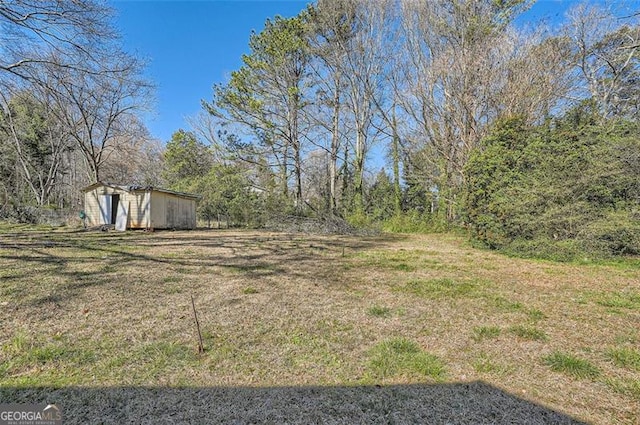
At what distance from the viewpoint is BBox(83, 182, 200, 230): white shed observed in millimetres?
13664

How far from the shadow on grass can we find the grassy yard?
0.01m

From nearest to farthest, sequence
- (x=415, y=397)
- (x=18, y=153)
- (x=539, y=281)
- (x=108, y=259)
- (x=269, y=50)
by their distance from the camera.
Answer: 1. (x=415, y=397)
2. (x=539, y=281)
3. (x=108, y=259)
4. (x=269, y=50)
5. (x=18, y=153)

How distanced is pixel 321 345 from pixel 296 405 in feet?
2.60

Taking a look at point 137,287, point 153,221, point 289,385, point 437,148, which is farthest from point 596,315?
point 153,221

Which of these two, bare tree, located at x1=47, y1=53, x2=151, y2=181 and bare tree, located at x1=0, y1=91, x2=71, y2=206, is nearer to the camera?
bare tree, located at x1=47, y1=53, x2=151, y2=181

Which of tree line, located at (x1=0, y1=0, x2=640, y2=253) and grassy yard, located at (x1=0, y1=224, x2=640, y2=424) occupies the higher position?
tree line, located at (x1=0, y1=0, x2=640, y2=253)

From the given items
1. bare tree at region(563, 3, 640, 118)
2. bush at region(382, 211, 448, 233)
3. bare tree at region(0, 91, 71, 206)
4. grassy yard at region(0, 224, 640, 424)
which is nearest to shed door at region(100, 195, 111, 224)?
bare tree at region(0, 91, 71, 206)

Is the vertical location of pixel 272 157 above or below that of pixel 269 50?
below

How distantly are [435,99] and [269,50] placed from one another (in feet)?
27.4

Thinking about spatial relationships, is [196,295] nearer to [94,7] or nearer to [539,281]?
[539,281]

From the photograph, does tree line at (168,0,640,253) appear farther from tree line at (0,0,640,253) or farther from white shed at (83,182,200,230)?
white shed at (83,182,200,230)

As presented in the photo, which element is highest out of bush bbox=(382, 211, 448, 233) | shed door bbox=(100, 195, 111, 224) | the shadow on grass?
shed door bbox=(100, 195, 111, 224)

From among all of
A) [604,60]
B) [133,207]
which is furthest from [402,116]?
[133,207]

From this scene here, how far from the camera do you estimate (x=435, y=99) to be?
13.5 m
